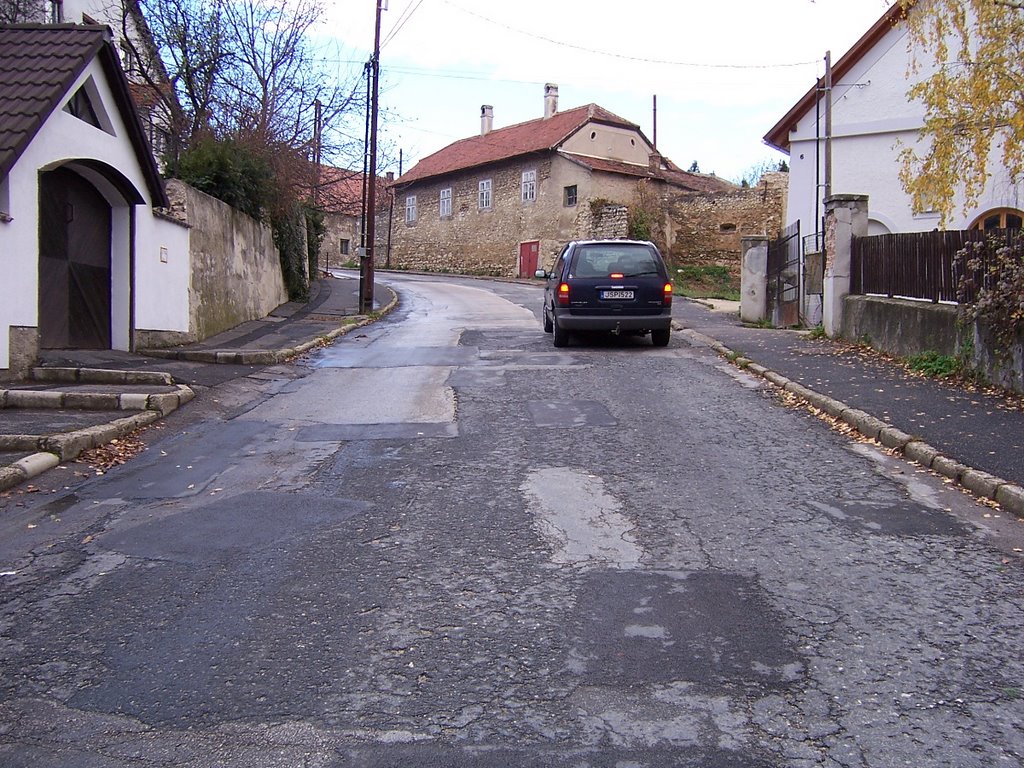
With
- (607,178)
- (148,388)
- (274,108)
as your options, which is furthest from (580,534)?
(607,178)

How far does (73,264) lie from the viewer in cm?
1219

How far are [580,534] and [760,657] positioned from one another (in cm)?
183

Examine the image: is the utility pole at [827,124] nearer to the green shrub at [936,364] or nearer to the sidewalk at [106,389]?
the green shrub at [936,364]

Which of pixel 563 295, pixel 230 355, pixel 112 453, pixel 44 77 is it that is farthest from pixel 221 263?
pixel 112 453

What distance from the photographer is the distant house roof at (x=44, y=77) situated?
10.3m

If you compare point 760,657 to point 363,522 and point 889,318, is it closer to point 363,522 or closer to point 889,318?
point 363,522

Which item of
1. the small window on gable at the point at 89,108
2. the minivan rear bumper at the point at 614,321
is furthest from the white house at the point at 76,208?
the minivan rear bumper at the point at 614,321

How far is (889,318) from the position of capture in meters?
12.7

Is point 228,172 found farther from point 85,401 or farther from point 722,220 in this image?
point 722,220

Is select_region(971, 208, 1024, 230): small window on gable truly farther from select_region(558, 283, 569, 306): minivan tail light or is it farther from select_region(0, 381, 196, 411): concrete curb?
select_region(0, 381, 196, 411): concrete curb

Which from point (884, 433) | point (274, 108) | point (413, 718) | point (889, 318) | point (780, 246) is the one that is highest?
point (274, 108)

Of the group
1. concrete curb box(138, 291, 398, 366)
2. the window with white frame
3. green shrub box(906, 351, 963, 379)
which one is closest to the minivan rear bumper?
green shrub box(906, 351, 963, 379)

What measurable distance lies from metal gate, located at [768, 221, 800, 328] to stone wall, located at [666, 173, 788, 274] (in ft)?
61.2

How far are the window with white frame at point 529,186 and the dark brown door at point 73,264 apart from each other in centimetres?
3439
